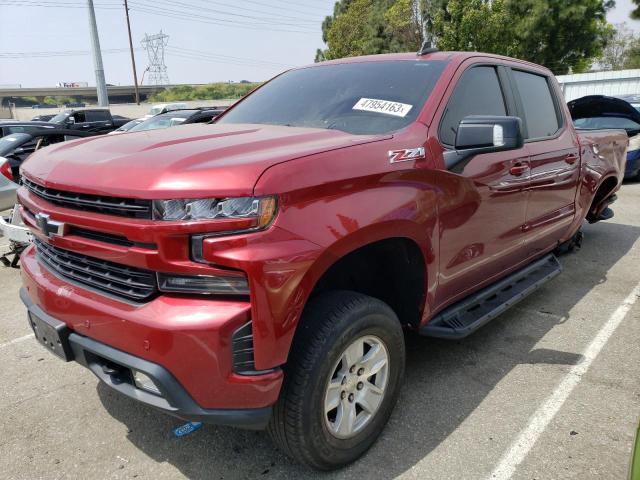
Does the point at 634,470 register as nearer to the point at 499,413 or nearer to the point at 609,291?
the point at 499,413

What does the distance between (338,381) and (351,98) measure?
5.31ft

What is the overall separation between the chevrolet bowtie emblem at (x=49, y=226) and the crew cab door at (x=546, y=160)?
9.25 ft

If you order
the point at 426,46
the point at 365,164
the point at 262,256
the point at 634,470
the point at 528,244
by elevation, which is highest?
the point at 426,46

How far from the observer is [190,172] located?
6.15 feet

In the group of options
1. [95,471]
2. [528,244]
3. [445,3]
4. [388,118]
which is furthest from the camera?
[445,3]

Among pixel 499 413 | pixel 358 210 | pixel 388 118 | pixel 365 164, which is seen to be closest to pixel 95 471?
pixel 358 210

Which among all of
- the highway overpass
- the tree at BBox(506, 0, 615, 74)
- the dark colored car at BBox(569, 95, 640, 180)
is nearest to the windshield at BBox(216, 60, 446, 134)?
the dark colored car at BBox(569, 95, 640, 180)

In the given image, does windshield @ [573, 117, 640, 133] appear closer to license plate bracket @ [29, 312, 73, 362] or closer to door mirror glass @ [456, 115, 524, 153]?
door mirror glass @ [456, 115, 524, 153]

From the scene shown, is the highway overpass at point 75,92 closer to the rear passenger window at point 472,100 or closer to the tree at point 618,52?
the tree at point 618,52

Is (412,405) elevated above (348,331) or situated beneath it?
situated beneath

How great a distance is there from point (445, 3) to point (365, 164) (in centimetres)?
3072

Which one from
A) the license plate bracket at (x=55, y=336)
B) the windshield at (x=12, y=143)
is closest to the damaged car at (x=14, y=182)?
the windshield at (x=12, y=143)

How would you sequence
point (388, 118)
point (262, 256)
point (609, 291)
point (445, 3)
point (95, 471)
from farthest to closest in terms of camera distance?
point (445, 3)
point (609, 291)
point (388, 118)
point (95, 471)
point (262, 256)

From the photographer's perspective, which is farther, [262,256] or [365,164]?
[365,164]
